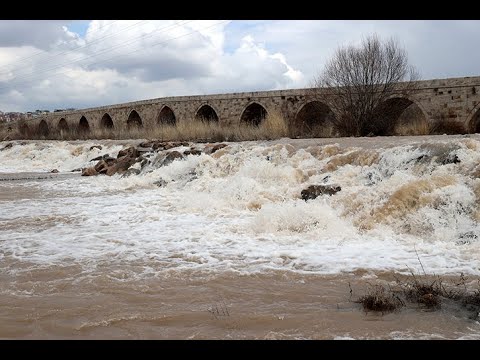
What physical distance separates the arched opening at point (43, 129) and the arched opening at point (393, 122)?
116 ft

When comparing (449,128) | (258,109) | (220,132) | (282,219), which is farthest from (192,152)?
(258,109)

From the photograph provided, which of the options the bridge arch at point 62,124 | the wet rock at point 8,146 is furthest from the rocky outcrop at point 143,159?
the bridge arch at point 62,124

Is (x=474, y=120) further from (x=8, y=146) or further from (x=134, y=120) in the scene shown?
(x=8, y=146)

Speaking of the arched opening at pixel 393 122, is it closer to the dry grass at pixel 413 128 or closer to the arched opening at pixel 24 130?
the dry grass at pixel 413 128

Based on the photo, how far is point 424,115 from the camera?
20.1 metres

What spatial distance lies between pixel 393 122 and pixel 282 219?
42.7 ft

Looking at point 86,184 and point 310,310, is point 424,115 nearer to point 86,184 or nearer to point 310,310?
point 86,184

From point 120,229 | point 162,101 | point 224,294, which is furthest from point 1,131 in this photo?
point 224,294

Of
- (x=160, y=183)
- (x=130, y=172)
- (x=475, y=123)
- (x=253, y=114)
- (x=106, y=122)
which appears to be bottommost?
(x=160, y=183)

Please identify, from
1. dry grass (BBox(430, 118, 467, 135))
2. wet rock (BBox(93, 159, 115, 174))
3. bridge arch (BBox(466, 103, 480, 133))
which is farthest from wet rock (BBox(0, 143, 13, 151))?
bridge arch (BBox(466, 103, 480, 133))

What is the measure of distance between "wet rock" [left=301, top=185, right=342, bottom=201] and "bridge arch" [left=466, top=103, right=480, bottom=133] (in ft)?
41.8

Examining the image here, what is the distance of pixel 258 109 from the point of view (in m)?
27.5

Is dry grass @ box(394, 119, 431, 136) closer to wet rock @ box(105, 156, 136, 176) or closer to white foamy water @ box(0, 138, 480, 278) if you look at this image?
white foamy water @ box(0, 138, 480, 278)

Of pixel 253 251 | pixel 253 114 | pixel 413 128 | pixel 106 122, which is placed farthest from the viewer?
pixel 106 122
